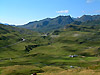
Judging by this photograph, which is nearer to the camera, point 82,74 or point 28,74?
point 82,74

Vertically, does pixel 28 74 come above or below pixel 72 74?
below

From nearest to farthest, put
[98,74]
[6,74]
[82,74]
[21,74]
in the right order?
[98,74] → [82,74] → [6,74] → [21,74]

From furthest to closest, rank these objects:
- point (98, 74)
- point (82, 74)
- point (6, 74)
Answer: point (6, 74) < point (82, 74) < point (98, 74)

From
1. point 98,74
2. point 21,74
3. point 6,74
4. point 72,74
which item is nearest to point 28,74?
point 21,74

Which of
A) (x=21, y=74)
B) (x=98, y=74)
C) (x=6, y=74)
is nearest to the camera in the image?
(x=98, y=74)

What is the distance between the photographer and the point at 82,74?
4197 centimetres

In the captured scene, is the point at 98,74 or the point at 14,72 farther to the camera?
the point at 14,72

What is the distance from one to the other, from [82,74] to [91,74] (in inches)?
113

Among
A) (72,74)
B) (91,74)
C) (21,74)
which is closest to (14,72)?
(21,74)

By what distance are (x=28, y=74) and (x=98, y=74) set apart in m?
60.4

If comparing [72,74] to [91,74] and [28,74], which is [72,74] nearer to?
[91,74]

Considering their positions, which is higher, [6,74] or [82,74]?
[82,74]

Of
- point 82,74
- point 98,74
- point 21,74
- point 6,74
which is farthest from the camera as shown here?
point 21,74

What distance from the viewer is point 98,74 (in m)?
39.1
